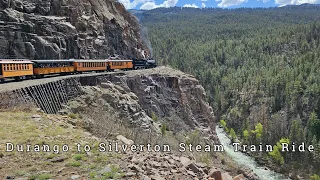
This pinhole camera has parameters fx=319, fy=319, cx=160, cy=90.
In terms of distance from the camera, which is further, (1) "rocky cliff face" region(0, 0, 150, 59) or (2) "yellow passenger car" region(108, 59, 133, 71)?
(2) "yellow passenger car" region(108, 59, 133, 71)

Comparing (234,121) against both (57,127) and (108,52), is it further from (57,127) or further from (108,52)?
(57,127)

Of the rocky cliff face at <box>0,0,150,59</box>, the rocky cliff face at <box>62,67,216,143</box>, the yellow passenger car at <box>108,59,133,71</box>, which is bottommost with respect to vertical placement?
the rocky cliff face at <box>62,67,216,143</box>

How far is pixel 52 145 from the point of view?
1523 centimetres

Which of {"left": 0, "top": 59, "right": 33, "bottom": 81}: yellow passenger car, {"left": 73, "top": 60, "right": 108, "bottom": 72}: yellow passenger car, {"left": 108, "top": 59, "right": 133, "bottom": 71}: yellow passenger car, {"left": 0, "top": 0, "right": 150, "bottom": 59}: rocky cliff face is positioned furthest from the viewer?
{"left": 108, "top": 59, "right": 133, "bottom": 71}: yellow passenger car

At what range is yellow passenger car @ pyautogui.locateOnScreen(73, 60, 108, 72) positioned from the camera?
43544 millimetres

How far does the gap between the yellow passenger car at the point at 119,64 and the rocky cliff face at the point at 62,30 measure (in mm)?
4794

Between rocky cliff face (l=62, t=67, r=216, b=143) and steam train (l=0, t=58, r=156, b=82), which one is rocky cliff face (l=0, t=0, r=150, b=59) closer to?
steam train (l=0, t=58, r=156, b=82)

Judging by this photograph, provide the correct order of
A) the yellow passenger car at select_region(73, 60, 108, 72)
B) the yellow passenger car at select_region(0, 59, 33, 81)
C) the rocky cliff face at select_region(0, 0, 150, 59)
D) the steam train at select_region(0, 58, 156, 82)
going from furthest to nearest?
the yellow passenger car at select_region(73, 60, 108, 72)
the rocky cliff face at select_region(0, 0, 150, 59)
the steam train at select_region(0, 58, 156, 82)
the yellow passenger car at select_region(0, 59, 33, 81)

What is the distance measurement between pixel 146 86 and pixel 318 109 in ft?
270

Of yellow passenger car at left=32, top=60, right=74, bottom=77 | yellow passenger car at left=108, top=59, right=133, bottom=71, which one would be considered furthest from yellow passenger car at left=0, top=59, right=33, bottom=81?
yellow passenger car at left=108, top=59, right=133, bottom=71

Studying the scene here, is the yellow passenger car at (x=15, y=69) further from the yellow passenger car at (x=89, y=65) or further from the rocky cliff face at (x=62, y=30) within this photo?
the yellow passenger car at (x=89, y=65)

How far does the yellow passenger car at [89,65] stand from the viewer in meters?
43.5

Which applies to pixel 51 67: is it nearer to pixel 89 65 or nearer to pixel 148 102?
pixel 89 65

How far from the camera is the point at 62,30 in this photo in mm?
47844
